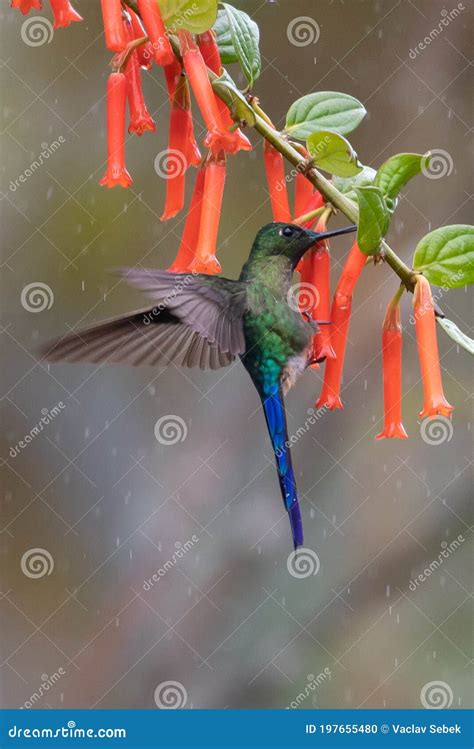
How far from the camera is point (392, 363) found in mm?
1205

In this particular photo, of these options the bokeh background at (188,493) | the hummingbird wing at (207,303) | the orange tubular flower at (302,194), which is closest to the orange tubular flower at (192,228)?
the hummingbird wing at (207,303)

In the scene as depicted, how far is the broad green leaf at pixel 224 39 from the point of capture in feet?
3.69

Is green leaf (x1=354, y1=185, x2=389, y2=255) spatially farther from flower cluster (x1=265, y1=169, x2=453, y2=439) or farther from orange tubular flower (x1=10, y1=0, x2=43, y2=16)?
orange tubular flower (x1=10, y1=0, x2=43, y2=16)

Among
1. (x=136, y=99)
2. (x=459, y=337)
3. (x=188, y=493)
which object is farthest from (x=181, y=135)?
(x=188, y=493)

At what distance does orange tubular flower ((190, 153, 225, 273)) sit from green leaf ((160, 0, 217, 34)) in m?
0.17

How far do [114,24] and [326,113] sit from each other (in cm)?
26

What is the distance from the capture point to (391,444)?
2660mm

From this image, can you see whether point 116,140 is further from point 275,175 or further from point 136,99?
point 275,175

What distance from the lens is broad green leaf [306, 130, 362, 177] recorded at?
0.99 m

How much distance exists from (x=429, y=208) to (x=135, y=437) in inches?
43.1

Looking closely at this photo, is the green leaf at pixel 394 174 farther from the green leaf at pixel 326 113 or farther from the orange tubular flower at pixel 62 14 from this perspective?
the orange tubular flower at pixel 62 14

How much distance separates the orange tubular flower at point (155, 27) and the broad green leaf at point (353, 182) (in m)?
0.24

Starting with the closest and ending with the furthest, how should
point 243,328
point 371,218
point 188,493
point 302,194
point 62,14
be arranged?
point 371,218, point 62,14, point 302,194, point 243,328, point 188,493

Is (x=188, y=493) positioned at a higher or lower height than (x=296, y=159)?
lower
